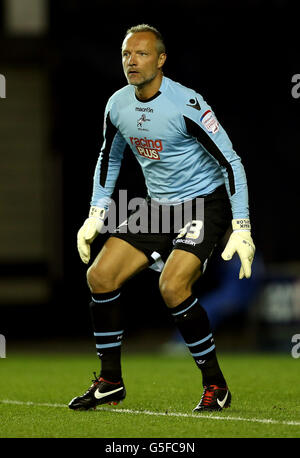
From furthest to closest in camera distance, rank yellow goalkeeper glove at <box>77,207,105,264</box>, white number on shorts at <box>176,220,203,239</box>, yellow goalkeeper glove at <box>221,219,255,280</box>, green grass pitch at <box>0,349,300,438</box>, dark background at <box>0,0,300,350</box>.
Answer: dark background at <box>0,0,300,350</box>, yellow goalkeeper glove at <box>77,207,105,264</box>, white number on shorts at <box>176,220,203,239</box>, yellow goalkeeper glove at <box>221,219,255,280</box>, green grass pitch at <box>0,349,300,438</box>

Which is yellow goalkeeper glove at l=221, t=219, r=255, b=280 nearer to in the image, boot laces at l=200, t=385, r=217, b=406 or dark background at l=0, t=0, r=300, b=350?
boot laces at l=200, t=385, r=217, b=406

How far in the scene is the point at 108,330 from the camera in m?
5.88

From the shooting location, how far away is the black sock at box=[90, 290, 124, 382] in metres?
5.86

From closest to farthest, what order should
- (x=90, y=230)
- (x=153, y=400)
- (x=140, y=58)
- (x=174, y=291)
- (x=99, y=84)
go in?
(x=174, y=291)
(x=140, y=58)
(x=90, y=230)
(x=153, y=400)
(x=99, y=84)

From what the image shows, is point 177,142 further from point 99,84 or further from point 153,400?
point 99,84

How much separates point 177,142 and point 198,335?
1.14 meters

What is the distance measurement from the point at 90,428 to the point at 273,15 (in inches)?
406

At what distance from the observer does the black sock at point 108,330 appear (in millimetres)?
5855

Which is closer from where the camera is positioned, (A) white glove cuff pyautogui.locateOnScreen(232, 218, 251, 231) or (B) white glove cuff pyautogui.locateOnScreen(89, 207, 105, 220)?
(A) white glove cuff pyautogui.locateOnScreen(232, 218, 251, 231)

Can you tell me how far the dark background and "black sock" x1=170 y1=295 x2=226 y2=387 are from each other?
6411mm

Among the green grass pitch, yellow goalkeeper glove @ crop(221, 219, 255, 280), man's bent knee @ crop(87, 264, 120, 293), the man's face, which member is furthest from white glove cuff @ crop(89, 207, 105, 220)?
the green grass pitch

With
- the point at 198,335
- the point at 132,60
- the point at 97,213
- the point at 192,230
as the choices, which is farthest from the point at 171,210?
the point at 132,60

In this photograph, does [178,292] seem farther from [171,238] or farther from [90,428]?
[90,428]

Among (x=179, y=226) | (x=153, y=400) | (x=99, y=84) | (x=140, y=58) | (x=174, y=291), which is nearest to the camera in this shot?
(x=174, y=291)
